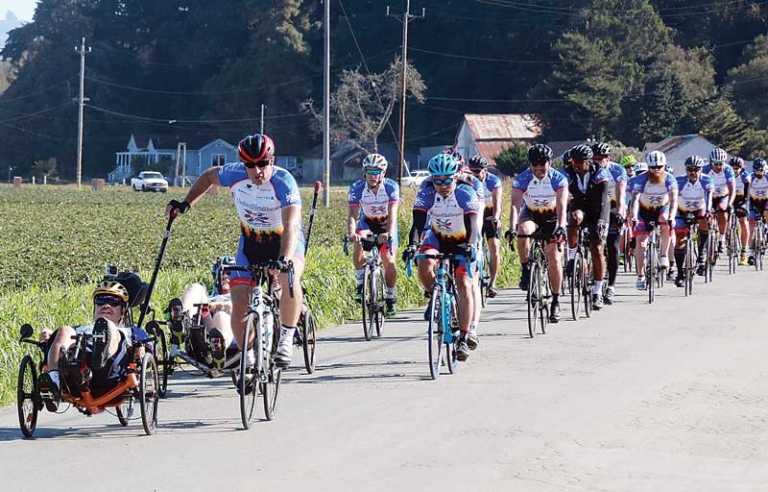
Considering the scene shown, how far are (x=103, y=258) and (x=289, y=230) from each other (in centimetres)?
1707

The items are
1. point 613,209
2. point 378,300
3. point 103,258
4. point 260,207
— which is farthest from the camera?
point 103,258

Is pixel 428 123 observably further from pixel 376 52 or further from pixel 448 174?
pixel 448 174

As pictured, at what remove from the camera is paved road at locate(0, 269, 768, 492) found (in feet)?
25.7

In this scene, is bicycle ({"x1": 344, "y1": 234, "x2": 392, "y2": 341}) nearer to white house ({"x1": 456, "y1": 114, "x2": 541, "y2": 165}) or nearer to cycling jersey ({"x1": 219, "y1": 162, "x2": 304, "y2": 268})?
cycling jersey ({"x1": 219, "y1": 162, "x2": 304, "y2": 268})

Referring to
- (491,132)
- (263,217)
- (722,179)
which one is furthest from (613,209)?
(491,132)

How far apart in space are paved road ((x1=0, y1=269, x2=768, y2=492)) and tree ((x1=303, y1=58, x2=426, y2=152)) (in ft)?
294

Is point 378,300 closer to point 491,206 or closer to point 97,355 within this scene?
point 491,206

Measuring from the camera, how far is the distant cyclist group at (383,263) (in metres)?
9.23

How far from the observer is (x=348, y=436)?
9078 millimetres

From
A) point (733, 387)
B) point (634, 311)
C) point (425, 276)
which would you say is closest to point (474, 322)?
point (425, 276)

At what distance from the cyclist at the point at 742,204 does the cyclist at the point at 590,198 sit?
7.86 metres

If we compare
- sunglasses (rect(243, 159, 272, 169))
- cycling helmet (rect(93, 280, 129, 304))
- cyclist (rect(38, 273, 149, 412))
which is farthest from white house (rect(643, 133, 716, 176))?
cyclist (rect(38, 273, 149, 412))

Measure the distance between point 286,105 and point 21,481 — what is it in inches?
4069

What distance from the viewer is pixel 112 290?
9508mm
